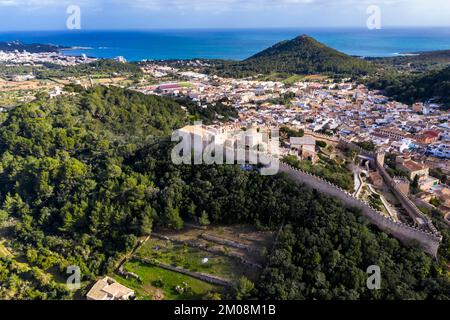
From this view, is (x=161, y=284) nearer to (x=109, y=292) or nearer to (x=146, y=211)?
(x=109, y=292)

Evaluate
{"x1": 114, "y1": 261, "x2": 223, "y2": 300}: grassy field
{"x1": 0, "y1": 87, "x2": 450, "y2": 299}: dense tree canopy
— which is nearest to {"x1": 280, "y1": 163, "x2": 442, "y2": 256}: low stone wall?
{"x1": 0, "y1": 87, "x2": 450, "y2": 299}: dense tree canopy

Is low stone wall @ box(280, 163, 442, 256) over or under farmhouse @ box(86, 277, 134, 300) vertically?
over

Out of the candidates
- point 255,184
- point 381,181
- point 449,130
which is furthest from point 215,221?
point 449,130

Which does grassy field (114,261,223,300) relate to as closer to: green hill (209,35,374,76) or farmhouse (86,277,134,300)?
farmhouse (86,277,134,300)

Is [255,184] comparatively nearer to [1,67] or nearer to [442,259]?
[442,259]

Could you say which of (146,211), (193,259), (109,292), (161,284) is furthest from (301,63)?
(109,292)
